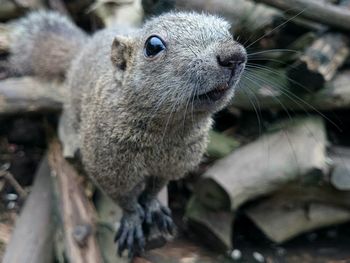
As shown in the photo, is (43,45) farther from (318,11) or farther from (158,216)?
(318,11)

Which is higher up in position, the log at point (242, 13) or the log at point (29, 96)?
the log at point (242, 13)

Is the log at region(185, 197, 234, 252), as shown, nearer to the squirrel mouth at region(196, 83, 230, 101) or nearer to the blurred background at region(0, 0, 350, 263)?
the blurred background at region(0, 0, 350, 263)

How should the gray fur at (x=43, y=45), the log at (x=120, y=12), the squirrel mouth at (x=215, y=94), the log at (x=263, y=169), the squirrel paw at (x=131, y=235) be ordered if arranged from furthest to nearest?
the log at (x=120, y=12)
the gray fur at (x=43, y=45)
the log at (x=263, y=169)
the squirrel paw at (x=131, y=235)
the squirrel mouth at (x=215, y=94)

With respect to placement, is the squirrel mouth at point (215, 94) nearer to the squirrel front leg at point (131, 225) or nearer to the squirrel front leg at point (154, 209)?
the squirrel front leg at point (131, 225)

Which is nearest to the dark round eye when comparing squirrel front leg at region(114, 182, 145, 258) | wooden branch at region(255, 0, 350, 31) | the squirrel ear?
the squirrel ear

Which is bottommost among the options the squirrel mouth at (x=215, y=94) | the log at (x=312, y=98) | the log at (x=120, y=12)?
the log at (x=312, y=98)

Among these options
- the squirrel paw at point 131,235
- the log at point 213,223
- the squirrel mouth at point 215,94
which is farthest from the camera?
the log at point 213,223

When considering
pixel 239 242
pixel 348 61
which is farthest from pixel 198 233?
pixel 348 61

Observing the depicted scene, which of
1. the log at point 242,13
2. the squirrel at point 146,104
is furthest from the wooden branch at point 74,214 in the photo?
the log at point 242,13
